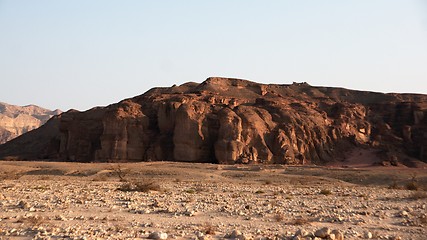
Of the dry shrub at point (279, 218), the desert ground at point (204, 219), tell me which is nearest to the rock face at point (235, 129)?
the desert ground at point (204, 219)

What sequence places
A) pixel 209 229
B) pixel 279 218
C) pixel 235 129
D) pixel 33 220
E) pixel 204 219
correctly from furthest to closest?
1. pixel 235 129
2. pixel 204 219
3. pixel 279 218
4. pixel 33 220
5. pixel 209 229

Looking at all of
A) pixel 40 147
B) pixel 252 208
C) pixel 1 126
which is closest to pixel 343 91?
pixel 40 147

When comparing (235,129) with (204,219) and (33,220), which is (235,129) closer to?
(204,219)

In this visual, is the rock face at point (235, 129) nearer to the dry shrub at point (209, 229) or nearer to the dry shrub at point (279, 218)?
the dry shrub at point (279, 218)

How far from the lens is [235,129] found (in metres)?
56.0

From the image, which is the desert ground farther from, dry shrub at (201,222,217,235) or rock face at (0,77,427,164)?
rock face at (0,77,427,164)

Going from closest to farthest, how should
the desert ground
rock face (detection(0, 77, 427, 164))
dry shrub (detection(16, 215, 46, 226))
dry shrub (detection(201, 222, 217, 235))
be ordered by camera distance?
the desert ground → dry shrub (detection(201, 222, 217, 235)) → dry shrub (detection(16, 215, 46, 226)) → rock face (detection(0, 77, 427, 164))

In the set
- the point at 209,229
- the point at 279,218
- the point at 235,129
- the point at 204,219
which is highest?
the point at 235,129

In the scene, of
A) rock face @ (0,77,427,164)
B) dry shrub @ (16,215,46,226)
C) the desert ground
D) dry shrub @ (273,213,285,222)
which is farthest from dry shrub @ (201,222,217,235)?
rock face @ (0,77,427,164)

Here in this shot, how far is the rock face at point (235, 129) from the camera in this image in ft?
188

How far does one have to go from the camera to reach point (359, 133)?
70312 mm

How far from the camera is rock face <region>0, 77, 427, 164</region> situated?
57.2 metres

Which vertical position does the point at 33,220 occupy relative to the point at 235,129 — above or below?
below

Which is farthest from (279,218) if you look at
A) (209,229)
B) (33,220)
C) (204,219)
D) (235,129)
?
(235,129)
